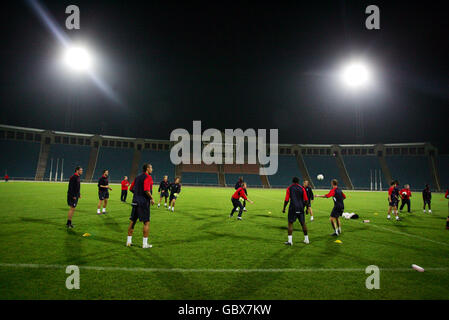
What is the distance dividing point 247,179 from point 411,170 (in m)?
39.3

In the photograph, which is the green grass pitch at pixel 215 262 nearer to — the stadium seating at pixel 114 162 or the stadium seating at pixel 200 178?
the stadium seating at pixel 200 178

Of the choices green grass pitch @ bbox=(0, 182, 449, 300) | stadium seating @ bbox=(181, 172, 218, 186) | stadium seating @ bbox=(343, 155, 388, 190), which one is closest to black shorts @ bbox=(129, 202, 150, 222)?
green grass pitch @ bbox=(0, 182, 449, 300)

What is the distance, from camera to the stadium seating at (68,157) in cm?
5116

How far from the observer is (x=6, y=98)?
49250 millimetres

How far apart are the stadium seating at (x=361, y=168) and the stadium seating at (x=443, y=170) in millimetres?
11005

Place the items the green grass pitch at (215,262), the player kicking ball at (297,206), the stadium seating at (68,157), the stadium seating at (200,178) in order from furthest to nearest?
the stadium seating at (200,178)
the stadium seating at (68,157)
the player kicking ball at (297,206)
the green grass pitch at (215,262)

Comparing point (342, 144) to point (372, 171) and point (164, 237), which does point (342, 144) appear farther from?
point (164, 237)

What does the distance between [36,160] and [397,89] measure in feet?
249

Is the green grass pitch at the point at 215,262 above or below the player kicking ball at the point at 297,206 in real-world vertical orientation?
below

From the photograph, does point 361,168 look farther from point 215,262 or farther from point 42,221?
point 42,221

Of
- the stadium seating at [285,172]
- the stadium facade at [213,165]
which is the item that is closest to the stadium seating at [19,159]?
the stadium facade at [213,165]

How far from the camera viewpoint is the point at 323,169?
62.9 meters

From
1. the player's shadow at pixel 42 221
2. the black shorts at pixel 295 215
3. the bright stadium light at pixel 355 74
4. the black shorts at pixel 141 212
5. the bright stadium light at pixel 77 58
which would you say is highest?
the bright stadium light at pixel 77 58
